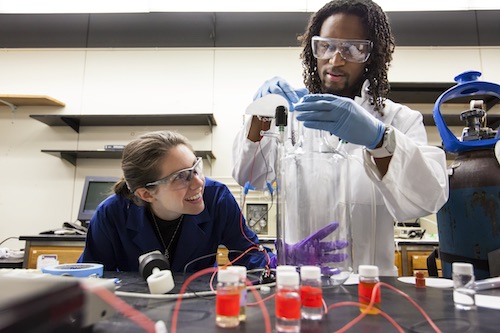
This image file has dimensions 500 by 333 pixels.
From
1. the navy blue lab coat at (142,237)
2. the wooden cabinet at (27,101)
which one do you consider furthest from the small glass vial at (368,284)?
the wooden cabinet at (27,101)

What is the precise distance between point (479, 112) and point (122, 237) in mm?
1185

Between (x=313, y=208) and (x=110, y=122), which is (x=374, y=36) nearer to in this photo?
(x=313, y=208)

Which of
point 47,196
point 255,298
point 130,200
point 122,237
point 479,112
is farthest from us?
point 47,196

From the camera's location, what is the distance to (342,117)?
2.59 feet

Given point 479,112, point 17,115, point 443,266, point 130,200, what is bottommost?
point 443,266

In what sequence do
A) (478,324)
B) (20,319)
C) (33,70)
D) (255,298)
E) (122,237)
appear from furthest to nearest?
(33,70) < (122,237) < (255,298) < (478,324) < (20,319)

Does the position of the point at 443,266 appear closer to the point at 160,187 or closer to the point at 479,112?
the point at 479,112

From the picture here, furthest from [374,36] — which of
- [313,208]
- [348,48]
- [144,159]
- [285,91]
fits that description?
[144,159]

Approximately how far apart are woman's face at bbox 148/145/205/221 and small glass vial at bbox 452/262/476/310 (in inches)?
32.3

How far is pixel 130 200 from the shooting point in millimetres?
1251

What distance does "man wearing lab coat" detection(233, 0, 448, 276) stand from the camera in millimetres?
786

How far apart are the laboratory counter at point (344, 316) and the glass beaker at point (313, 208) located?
9 cm

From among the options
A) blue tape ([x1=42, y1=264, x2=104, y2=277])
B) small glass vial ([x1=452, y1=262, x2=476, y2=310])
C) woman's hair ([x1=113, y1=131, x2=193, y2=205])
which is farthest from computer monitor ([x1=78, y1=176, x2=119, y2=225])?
small glass vial ([x1=452, y1=262, x2=476, y2=310])

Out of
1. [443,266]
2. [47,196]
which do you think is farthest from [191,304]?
[47,196]
